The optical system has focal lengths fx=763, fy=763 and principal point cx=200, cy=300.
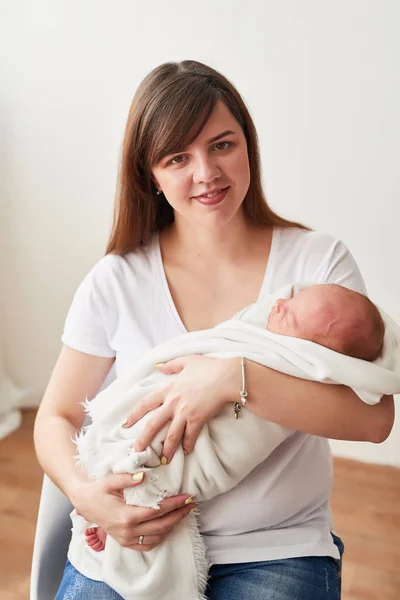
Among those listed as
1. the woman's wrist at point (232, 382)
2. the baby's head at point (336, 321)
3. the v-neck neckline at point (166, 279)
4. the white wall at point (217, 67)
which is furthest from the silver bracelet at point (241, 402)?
the white wall at point (217, 67)

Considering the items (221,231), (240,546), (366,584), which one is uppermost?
(221,231)

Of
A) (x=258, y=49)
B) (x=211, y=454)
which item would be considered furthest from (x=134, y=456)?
(x=258, y=49)

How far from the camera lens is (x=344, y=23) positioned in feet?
8.50

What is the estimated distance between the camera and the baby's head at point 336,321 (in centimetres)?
127

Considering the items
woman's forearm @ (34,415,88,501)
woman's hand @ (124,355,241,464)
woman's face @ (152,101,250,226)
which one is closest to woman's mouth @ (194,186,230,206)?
woman's face @ (152,101,250,226)

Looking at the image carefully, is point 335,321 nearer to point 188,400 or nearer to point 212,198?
point 188,400

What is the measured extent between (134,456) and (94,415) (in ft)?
0.63

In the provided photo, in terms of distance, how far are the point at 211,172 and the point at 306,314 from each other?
37 centimetres

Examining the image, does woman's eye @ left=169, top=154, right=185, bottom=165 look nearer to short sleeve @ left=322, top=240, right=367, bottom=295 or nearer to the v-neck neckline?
the v-neck neckline

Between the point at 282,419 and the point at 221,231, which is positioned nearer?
the point at 282,419

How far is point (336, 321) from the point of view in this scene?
1.27m

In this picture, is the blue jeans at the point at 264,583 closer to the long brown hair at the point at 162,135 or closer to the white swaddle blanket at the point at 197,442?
the white swaddle blanket at the point at 197,442

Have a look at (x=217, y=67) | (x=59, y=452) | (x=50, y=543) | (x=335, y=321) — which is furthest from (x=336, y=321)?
(x=217, y=67)

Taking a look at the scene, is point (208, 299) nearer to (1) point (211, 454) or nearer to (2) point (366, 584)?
(1) point (211, 454)
